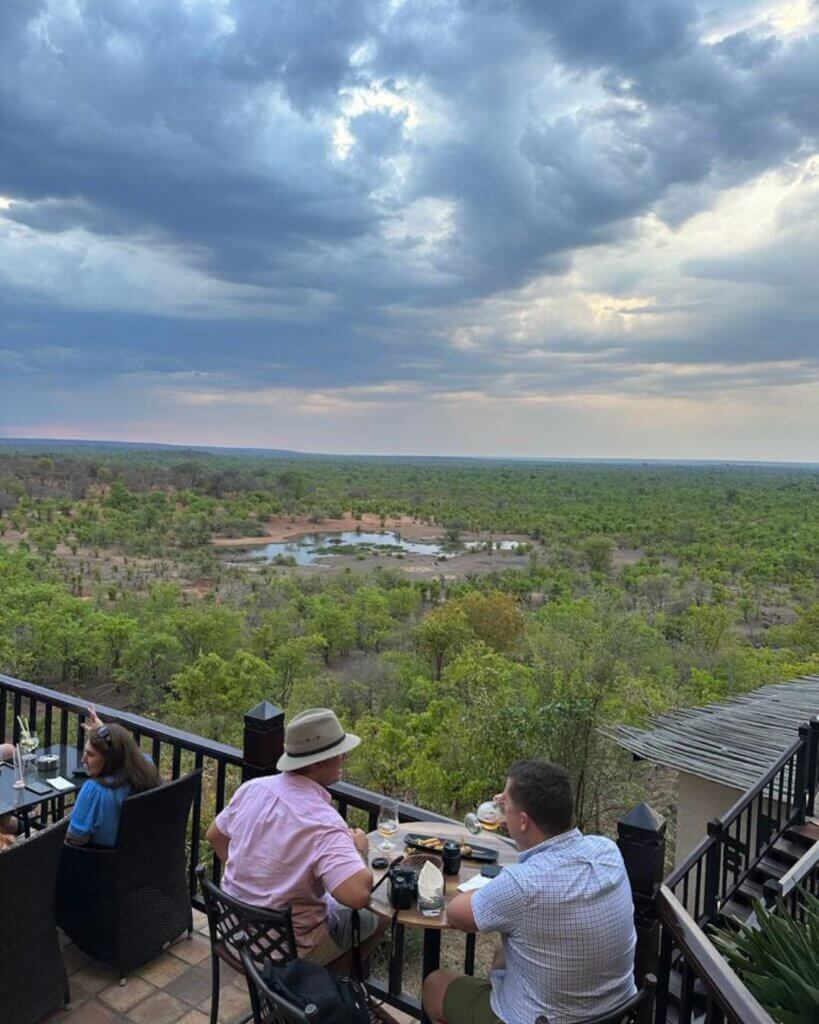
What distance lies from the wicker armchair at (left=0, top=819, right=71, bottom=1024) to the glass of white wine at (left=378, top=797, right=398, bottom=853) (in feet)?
4.06

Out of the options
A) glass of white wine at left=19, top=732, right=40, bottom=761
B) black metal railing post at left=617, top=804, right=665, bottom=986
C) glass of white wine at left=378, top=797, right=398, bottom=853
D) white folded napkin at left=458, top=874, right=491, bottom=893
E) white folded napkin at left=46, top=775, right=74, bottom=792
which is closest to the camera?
black metal railing post at left=617, top=804, right=665, bottom=986

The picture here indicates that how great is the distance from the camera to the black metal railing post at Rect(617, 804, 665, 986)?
238cm

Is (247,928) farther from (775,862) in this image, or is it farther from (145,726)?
(775,862)

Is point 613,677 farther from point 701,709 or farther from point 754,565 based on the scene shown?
point 754,565

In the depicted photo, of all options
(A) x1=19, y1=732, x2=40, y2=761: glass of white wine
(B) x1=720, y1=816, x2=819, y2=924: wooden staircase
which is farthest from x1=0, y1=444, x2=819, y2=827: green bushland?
(A) x1=19, y1=732, x2=40, y2=761: glass of white wine

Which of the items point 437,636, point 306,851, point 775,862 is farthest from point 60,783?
point 437,636

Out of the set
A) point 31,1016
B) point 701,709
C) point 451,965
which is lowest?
point 451,965

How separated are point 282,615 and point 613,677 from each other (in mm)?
14940

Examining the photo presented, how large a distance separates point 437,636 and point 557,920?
24349 millimetres

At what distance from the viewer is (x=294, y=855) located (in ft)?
8.69

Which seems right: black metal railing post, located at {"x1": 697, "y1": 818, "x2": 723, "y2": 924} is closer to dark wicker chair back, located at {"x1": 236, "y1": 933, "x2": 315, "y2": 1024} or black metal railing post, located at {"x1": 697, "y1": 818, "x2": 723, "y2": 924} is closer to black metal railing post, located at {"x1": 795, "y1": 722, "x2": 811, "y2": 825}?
black metal railing post, located at {"x1": 795, "y1": 722, "x2": 811, "y2": 825}

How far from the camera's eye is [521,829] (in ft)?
8.21

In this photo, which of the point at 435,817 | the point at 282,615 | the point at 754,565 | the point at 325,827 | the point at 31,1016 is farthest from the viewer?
the point at 754,565

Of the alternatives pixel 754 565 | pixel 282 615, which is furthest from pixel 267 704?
pixel 754 565
